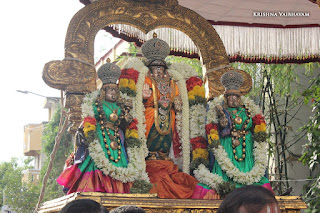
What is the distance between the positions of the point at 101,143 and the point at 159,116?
38.0 inches

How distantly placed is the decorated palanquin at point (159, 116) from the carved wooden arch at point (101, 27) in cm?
1

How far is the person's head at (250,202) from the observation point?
230 cm

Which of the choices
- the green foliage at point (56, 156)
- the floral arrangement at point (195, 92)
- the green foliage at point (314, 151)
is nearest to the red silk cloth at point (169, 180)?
the floral arrangement at point (195, 92)

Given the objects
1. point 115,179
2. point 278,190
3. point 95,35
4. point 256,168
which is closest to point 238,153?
point 256,168

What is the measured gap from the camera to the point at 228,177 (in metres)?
6.28

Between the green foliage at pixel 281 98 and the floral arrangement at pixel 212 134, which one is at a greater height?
the green foliage at pixel 281 98

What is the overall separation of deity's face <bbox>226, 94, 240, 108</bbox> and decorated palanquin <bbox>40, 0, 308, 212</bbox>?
90 millimetres

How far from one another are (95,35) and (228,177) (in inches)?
99.9

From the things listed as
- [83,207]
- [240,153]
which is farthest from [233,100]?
[83,207]

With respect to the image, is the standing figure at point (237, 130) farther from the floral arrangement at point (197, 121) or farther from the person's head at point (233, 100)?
the floral arrangement at point (197, 121)

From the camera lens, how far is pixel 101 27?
6867 mm

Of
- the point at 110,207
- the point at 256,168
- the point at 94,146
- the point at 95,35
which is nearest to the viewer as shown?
the point at 110,207

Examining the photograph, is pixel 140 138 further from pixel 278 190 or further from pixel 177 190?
pixel 278 190

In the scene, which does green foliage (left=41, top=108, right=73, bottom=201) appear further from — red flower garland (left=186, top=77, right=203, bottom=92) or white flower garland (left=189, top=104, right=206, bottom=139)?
white flower garland (left=189, top=104, right=206, bottom=139)
